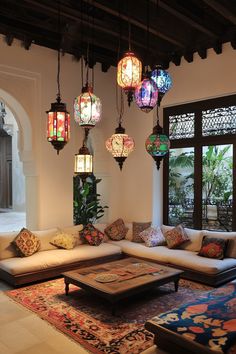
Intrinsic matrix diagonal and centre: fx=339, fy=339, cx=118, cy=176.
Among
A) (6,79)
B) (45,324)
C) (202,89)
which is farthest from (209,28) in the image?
(45,324)

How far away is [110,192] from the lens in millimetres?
7969

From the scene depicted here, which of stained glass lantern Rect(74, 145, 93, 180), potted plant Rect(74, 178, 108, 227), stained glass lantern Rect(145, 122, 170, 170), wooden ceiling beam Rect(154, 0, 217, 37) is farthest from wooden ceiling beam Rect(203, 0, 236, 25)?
potted plant Rect(74, 178, 108, 227)

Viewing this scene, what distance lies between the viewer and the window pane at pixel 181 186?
6875 millimetres

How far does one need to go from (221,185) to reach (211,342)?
13.4 feet

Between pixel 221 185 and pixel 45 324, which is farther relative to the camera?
pixel 221 185

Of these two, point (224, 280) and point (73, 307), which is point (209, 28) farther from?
point (73, 307)

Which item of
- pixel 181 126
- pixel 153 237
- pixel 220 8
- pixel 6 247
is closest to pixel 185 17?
pixel 220 8

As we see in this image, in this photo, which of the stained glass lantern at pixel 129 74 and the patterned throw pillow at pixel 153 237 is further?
the patterned throw pillow at pixel 153 237

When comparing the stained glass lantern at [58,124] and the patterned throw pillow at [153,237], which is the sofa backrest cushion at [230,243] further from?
the stained glass lantern at [58,124]

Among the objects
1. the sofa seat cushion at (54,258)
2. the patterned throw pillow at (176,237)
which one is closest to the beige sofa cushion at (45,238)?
the sofa seat cushion at (54,258)

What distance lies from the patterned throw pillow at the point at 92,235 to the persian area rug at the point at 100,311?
3.96 feet

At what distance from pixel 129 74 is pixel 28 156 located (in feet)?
11.4

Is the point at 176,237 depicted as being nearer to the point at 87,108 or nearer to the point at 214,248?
the point at 214,248

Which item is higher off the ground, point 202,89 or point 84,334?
point 202,89
